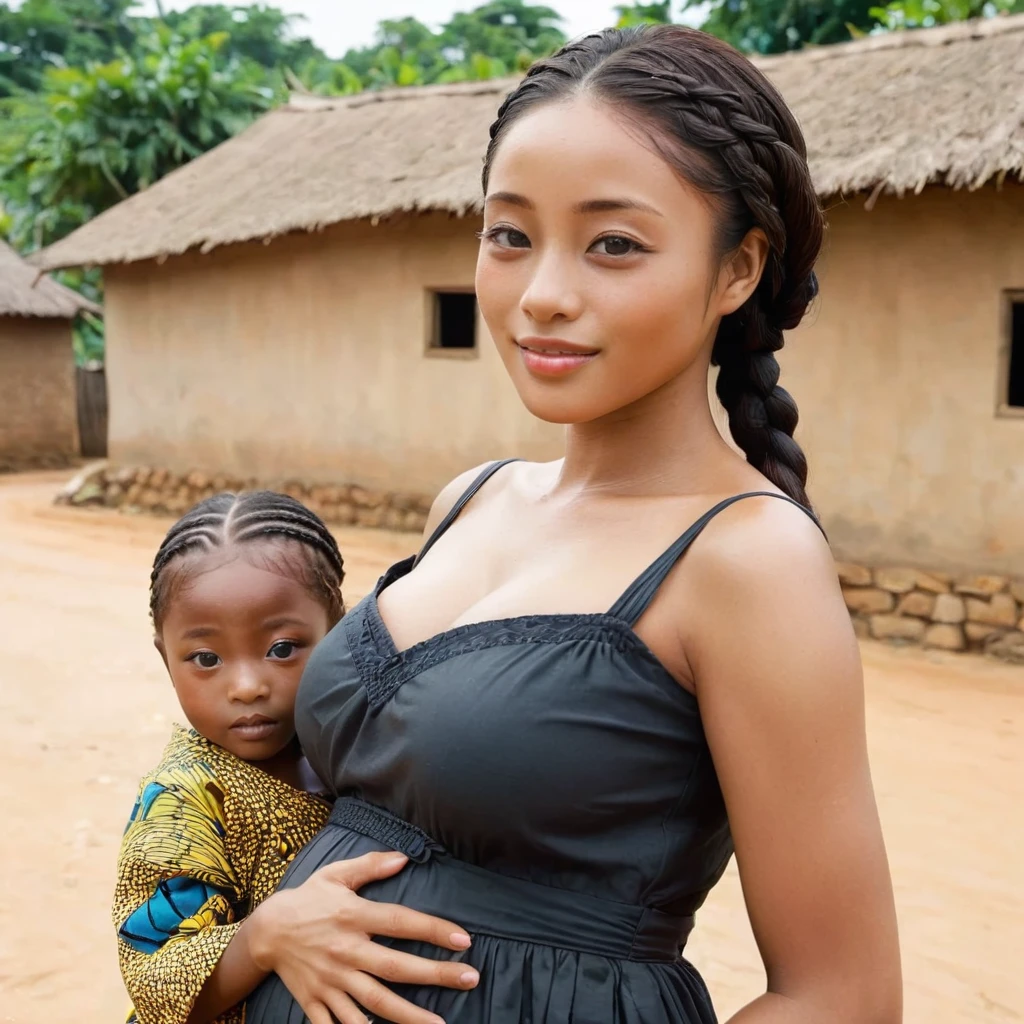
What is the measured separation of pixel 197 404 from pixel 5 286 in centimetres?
543

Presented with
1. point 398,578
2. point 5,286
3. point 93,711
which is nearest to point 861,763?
point 398,578

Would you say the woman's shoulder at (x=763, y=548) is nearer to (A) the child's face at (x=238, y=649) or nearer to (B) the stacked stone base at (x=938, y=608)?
(A) the child's face at (x=238, y=649)

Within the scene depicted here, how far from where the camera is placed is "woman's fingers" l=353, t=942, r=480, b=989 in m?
1.29

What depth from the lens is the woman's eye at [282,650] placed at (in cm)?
173

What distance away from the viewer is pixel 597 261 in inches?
51.4

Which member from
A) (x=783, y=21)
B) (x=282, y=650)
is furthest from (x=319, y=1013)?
(x=783, y=21)

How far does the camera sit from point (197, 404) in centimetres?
1245

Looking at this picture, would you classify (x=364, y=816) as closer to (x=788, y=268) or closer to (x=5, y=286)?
(x=788, y=268)

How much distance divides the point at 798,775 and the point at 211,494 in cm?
1154

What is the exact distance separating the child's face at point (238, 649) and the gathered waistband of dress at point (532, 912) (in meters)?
0.40

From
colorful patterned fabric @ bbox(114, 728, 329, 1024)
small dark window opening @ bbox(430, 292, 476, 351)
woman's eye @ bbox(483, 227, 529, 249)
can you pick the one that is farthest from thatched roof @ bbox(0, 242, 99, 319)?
woman's eye @ bbox(483, 227, 529, 249)

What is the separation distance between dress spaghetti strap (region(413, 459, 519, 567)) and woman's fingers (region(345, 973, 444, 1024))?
1.88 feet

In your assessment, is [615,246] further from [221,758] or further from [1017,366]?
[1017,366]

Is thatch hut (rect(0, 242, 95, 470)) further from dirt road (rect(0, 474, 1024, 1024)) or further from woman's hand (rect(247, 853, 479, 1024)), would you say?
woman's hand (rect(247, 853, 479, 1024))
